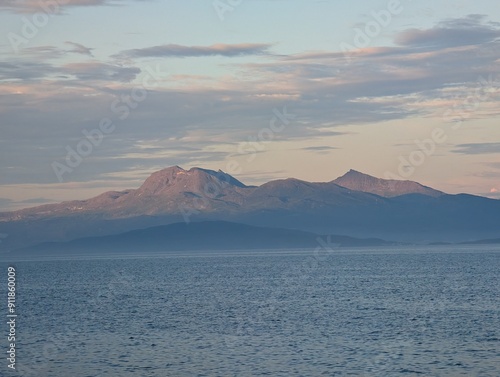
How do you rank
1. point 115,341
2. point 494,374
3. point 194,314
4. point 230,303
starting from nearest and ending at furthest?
1. point 494,374
2. point 115,341
3. point 194,314
4. point 230,303

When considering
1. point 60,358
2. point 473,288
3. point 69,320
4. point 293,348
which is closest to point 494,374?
point 293,348

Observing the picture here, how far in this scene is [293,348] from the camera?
61625 mm

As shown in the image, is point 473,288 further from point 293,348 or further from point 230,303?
point 293,348

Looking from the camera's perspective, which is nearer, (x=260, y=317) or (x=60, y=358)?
(x=60, y=358)

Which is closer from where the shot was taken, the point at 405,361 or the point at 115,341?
the point at 405,361

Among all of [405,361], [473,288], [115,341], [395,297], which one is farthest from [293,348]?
[473,288]

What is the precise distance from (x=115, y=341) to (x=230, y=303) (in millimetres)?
32605

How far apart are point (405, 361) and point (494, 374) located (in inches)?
272

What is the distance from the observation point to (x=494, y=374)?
165 ft

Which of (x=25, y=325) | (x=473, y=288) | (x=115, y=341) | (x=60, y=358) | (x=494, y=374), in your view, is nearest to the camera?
(x=494, y=374)

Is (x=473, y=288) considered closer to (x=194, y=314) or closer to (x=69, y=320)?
(x=194, y=314)

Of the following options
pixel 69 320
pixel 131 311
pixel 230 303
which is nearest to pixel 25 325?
pixel 69 320

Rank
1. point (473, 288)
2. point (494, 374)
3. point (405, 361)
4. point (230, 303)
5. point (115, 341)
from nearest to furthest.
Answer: point (494, 374), point (405, 361), point (115, 341), point (230, 303), point (473, 288)

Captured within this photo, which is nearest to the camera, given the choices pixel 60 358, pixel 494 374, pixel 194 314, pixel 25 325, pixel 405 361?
pixel 494 374
